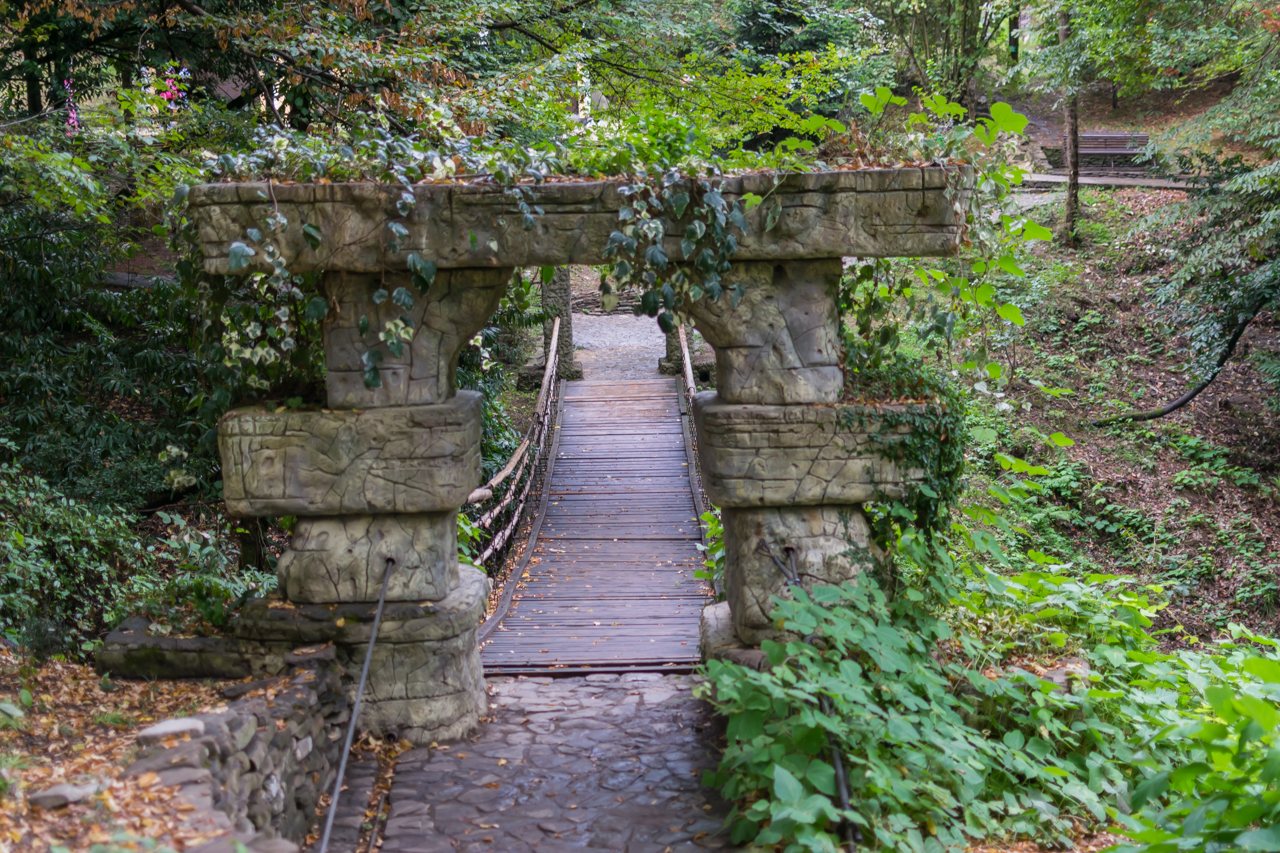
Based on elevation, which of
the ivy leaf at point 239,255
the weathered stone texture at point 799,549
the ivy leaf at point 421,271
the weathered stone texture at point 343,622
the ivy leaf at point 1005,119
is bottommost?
the weathered stone texture at point 343,622

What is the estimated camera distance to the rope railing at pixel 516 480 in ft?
25.1

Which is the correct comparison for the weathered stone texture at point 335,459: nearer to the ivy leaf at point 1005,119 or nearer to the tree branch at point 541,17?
the ivy leaf at point 1005,119

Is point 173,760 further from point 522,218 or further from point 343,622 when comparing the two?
point 522,218

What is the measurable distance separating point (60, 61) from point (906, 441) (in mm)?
8518

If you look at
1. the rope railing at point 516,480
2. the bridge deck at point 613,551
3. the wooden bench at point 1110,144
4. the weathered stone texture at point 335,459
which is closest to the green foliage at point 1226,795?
the bridge deck at point 613,551

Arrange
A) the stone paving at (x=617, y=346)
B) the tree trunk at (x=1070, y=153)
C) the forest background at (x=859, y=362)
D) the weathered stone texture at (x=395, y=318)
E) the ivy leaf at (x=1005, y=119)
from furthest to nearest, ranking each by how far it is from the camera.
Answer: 1. the tree trunk at (x=1070, y=153)
2. the stone paving at (x=617, y=346)
3. the weathered stone texture at (x=395, y=318)
4. the ivy leaf at (x=1005, y=119)
5. the forest background at (x=859, y=362)

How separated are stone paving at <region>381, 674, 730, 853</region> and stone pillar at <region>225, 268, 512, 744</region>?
0.33 metres

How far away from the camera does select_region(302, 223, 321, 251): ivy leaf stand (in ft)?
11.8

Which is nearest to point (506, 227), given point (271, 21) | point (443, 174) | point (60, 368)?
point (443, 174)

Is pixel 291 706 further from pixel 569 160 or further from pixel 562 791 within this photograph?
pixel 569 160

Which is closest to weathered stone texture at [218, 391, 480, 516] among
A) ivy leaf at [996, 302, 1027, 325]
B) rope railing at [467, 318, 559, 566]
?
rope railing at [467, 318, 559, 566]

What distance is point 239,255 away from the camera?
3.50 meters

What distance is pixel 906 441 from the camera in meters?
3.94

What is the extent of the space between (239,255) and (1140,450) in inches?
440
